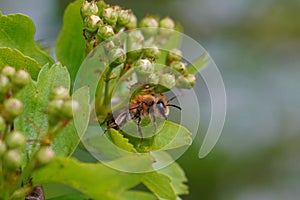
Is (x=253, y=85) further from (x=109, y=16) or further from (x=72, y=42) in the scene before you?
(x=109, y=16)

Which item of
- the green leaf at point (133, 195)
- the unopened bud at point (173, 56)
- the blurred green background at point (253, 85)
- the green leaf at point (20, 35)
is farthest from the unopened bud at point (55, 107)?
the blurred green background at point (253, 85)

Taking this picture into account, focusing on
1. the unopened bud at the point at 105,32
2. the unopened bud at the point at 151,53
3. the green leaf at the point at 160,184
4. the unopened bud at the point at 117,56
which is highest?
the unopened bud at the point at 105,32

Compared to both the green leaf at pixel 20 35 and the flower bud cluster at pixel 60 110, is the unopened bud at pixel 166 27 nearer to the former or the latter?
the green leaf at pixel 20 35

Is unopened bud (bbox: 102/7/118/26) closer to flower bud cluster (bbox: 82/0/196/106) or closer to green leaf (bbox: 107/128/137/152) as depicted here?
flower bud cluster (bbox: 82/0/196/106)

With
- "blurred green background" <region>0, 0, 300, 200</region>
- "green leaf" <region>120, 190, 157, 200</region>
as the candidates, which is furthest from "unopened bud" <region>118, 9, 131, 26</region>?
"blurred green background" <region>0, 0, 300, 200</region>

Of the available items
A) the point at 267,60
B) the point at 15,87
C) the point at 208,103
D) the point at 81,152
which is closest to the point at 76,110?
the point at 15,87

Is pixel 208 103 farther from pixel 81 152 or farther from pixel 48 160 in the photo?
pixel 48 160

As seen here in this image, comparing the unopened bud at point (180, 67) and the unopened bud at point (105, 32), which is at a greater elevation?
the unopened bud at point (105, 32)
